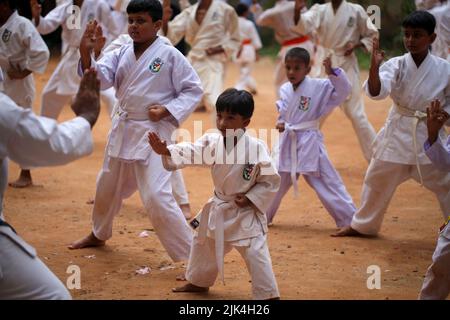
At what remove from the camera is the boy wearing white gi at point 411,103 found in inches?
241

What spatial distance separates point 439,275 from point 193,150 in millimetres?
1725

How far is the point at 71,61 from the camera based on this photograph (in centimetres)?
929

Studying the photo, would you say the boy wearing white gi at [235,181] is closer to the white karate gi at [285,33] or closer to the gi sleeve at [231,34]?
the gi sleeve at [231,34]

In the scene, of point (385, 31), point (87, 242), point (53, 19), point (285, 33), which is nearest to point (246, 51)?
point (285, 33)

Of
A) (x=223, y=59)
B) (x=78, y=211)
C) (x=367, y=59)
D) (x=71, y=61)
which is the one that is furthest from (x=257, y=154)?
(x=367, y=59)

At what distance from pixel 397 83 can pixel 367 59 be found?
1386 cm

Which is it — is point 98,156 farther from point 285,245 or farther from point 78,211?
point 285,245

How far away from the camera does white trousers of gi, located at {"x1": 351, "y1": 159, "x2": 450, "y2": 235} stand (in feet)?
20.5

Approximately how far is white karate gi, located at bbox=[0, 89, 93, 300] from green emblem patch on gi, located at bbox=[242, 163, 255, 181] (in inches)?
54.8

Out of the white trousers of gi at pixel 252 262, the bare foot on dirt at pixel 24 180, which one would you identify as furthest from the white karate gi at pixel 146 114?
the bare foot on dirt at pixel 24 180

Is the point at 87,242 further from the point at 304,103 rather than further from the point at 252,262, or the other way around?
the point at 304,103

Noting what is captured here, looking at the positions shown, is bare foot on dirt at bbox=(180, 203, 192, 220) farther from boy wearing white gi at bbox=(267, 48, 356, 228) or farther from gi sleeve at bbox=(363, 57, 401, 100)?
gi sleeve at bbox=(363, 57, 401, 100)

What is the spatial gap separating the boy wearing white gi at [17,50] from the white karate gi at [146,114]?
2287 mm

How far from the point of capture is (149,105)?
581 centimetres
